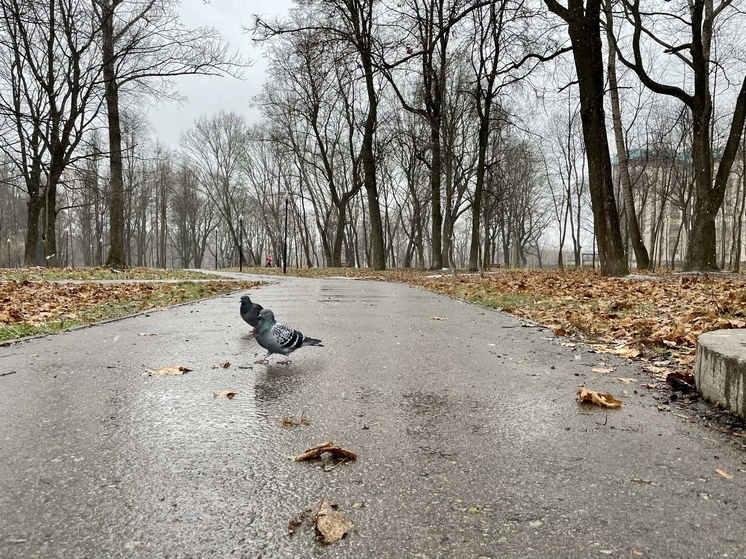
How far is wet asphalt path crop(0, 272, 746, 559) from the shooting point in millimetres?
1417

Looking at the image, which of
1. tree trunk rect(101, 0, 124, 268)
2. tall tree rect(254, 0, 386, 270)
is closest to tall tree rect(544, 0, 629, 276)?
tall tree rect(254, 0, 386, 270)

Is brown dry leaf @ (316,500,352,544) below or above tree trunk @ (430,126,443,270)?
below

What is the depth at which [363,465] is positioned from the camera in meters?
1.92

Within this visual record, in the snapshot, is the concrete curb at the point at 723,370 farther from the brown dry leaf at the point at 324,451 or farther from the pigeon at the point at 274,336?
the pigeon at the point at 274,336

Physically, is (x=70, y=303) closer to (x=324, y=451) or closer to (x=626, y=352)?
(x=324, y=451)

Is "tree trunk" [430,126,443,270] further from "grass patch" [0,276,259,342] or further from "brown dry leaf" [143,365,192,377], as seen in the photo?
"brown dry leaf" [143,365,192,377]

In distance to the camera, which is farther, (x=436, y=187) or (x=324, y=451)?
(x=436, y=187)

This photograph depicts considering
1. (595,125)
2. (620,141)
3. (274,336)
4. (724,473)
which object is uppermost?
(620,141)

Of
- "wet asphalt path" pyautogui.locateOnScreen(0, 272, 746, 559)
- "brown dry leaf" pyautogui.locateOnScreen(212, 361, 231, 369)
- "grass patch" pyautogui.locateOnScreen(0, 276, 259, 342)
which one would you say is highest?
"grass patch" pyautogui.locateOnScreen(0, 276, 259, 342)

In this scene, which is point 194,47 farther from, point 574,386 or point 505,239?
point 505,239

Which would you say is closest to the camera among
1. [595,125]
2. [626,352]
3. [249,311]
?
[626,352]

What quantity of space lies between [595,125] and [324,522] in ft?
41.5

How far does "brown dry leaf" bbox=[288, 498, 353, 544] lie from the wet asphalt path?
3 cm

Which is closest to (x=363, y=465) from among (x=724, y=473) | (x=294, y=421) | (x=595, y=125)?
(x=294, y=421)
